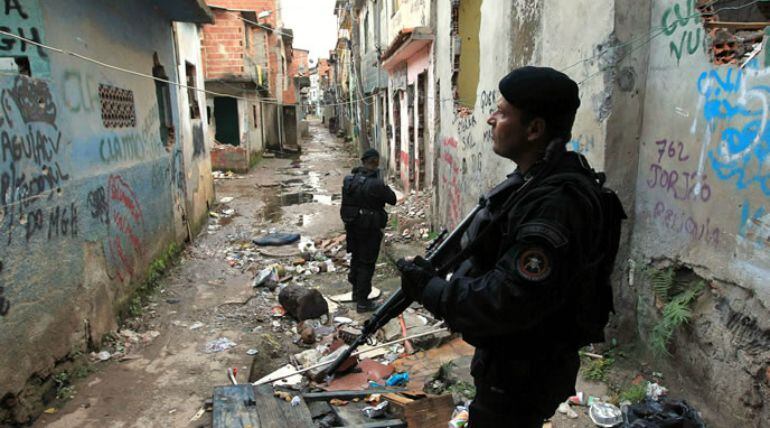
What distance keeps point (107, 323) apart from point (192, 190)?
4.30m

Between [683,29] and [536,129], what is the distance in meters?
1.88

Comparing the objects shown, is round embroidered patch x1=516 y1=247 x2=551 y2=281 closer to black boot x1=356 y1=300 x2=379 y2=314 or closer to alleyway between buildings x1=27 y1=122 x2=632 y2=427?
alleyway between buildings x1=27 y1=122 x2=632 y2=427

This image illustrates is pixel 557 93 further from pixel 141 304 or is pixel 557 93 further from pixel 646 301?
pixel 141 304

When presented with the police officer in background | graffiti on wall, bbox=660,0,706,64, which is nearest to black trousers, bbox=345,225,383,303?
the police officer in background

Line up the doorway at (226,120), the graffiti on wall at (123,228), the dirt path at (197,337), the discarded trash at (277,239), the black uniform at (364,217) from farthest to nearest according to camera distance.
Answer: the doorway at (226,120) < the discarded trash at (277,239) < the black uniform at (364,217) < the graffiti on wall at (123,228) < the dirt path at (197,337)

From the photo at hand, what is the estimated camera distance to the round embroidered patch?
1312mm

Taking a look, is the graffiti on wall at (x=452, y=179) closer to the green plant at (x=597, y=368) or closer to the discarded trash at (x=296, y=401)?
the green plant at (x=597, y=368)

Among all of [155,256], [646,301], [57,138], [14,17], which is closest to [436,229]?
[155,256]

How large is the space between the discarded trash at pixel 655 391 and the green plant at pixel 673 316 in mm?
210

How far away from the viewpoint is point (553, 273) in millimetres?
1315

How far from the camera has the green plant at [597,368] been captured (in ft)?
10.5

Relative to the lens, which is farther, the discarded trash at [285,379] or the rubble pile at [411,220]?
the rubble pile at [411,220]

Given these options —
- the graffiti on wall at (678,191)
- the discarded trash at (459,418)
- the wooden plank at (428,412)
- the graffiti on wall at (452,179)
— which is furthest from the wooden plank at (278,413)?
the graffiti on wall at (452,179)

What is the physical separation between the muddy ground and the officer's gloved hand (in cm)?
181
